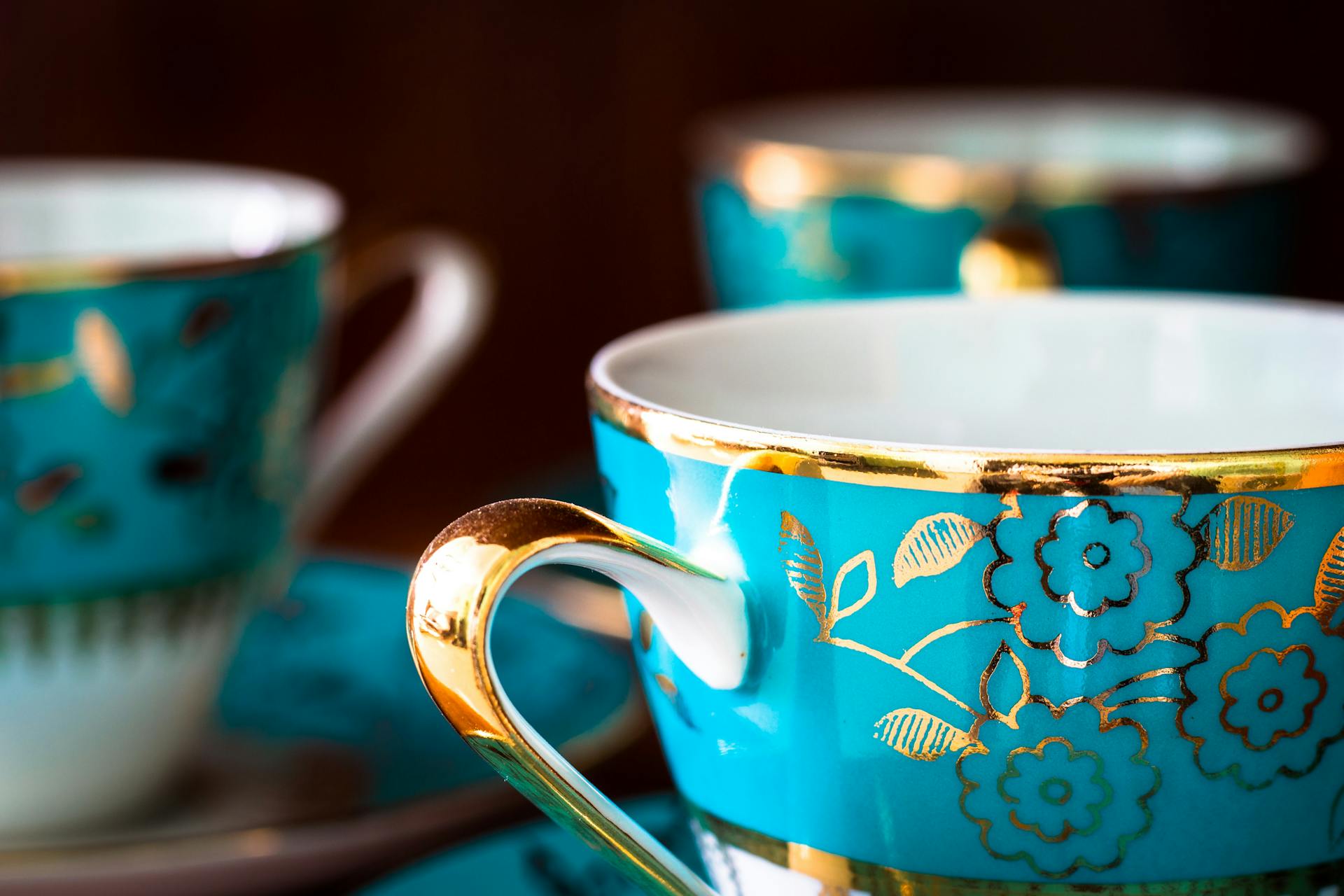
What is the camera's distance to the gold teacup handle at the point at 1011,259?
0.50 m

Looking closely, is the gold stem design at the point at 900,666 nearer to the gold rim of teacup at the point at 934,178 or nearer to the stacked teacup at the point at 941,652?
the stacked teacup at the point at 941,652

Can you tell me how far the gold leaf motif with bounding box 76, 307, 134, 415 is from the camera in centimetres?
43

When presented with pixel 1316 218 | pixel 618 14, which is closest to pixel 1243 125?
pixel 1316 218

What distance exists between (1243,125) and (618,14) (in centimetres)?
30

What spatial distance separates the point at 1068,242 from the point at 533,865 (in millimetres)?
254

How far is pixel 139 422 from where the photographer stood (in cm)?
45

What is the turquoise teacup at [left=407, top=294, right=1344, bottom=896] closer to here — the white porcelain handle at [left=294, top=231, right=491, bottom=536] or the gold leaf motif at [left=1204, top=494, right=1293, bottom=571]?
the gold leaf motif at [left=1204, top=494, right=1293, bottom=571]

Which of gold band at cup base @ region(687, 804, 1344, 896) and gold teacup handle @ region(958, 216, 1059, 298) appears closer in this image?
gold band at cup base @ region(687, 804, 1344, 896)

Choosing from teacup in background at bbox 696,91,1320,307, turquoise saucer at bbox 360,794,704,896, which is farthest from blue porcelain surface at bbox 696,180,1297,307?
turquoise saucer at bbox 360,794,704,896

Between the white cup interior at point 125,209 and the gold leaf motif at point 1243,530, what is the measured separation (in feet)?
1.31

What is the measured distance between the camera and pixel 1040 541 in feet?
0.84

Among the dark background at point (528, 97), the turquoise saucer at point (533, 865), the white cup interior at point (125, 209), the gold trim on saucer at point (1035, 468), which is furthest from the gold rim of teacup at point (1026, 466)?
the dark background at point (528, 97)

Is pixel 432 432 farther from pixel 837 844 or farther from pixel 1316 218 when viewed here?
pixel 837 844

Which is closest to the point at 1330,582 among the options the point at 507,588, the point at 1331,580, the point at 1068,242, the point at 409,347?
the point at 1331,580
